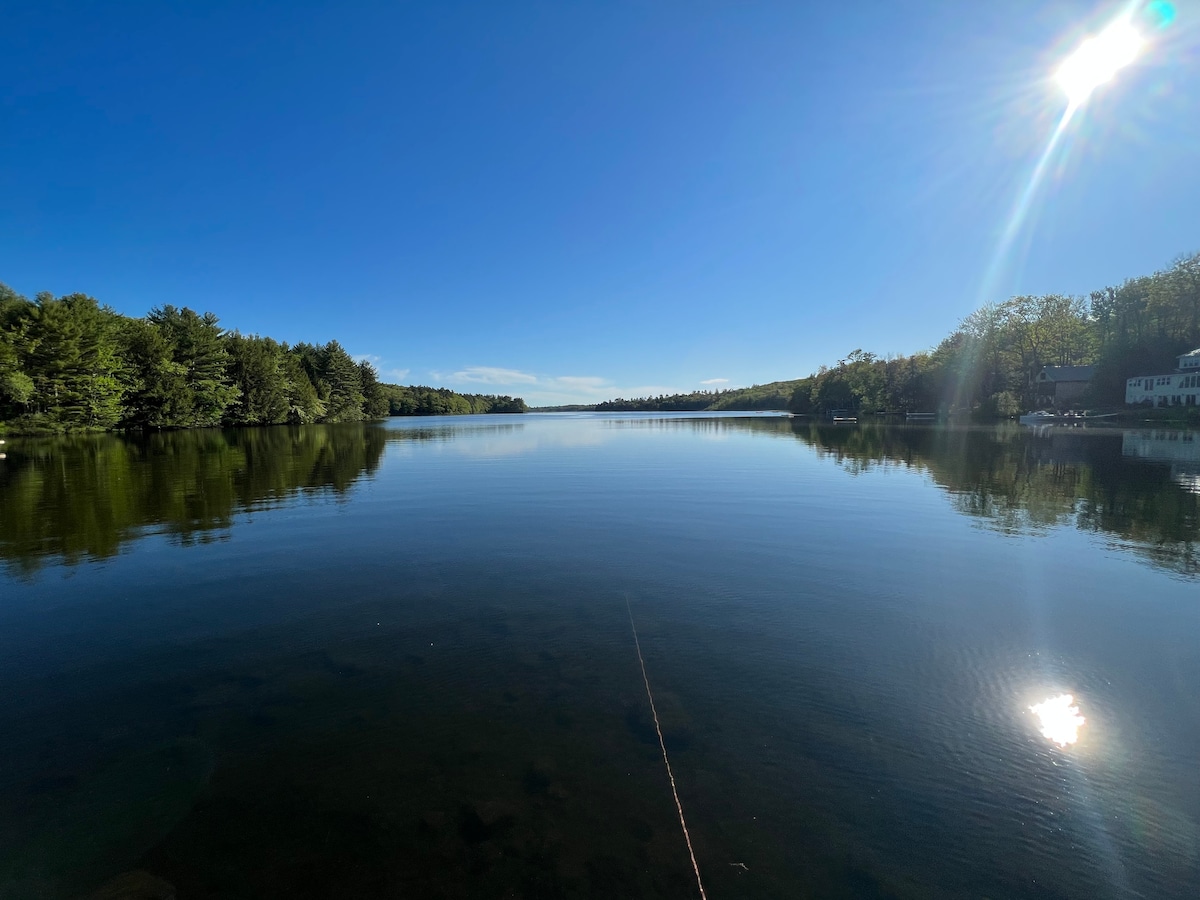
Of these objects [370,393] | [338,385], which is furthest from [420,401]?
[338,385]

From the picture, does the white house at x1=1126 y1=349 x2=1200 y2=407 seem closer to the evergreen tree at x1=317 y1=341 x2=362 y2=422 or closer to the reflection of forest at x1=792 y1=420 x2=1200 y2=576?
the reflection of forest at x1=792 y1=420 x2=1200 y2=576

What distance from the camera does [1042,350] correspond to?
7644 centimetres

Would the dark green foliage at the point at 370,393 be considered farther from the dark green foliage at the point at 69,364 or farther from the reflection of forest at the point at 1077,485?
the reflection of forest at the point at 1077,485

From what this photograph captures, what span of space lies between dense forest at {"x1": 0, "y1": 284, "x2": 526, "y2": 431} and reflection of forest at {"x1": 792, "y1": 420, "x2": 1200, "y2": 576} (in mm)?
61611

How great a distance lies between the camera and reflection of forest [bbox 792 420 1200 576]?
1099 cm

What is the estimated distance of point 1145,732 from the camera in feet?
14.1

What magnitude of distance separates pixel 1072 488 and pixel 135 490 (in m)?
30.5

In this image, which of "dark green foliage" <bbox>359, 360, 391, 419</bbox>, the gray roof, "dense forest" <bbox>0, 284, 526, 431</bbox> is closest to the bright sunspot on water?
"dense forest" <bbox>0, 284, 526, 431</bbox>

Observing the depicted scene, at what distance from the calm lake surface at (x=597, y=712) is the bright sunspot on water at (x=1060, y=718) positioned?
0.35ft

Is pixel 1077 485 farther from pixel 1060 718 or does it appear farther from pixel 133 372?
pixel 133 372

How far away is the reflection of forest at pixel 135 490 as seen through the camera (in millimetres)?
10758

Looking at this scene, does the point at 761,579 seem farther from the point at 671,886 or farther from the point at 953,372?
the point at 953,372

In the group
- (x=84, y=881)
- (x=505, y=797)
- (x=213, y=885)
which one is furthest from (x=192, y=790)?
(x=505, y=797)

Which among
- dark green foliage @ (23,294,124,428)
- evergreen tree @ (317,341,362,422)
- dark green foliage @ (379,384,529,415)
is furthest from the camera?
dark green foliage @ (379,384,529,415)
